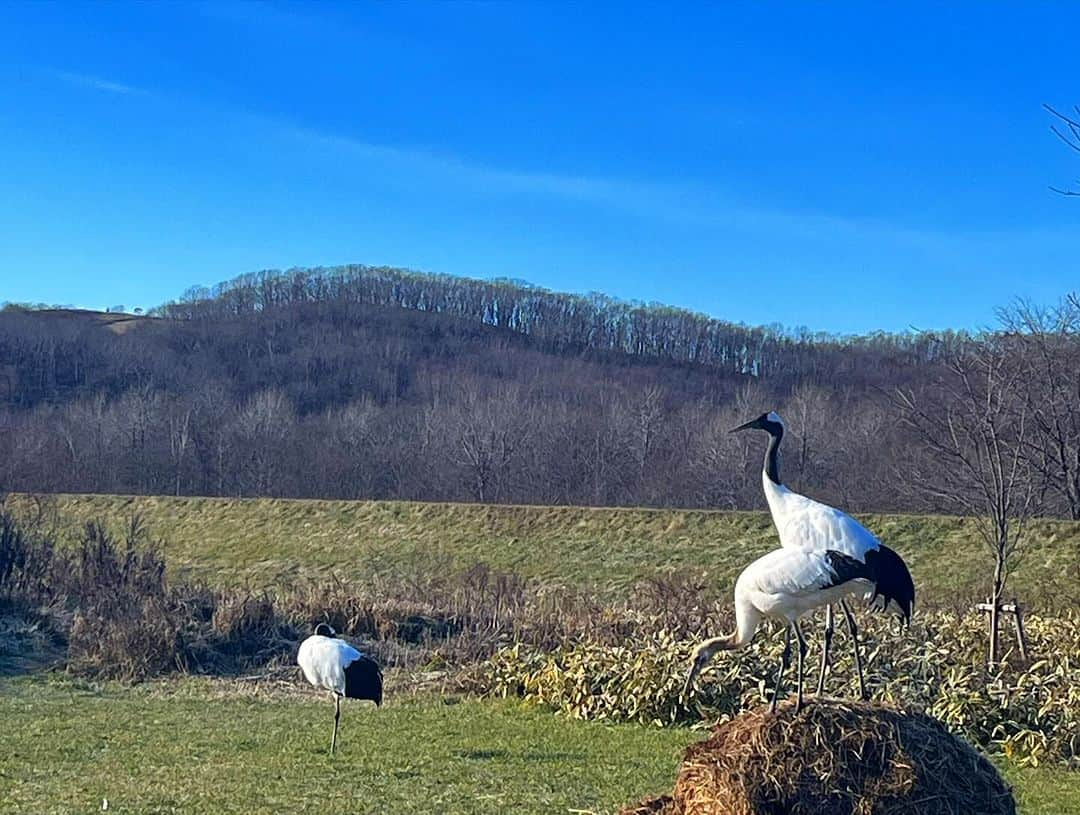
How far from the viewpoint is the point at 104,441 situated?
198 ft

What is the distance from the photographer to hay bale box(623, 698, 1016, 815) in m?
6.77

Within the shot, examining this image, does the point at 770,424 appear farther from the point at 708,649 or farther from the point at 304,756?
the point at 304,756

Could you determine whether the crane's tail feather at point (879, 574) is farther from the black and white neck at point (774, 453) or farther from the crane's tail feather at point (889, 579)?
the black and white neck at point (774, 453)

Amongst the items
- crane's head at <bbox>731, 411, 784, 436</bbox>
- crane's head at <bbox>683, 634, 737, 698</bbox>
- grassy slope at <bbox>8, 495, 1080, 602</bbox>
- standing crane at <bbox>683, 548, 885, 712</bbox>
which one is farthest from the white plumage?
grassy slope at <bbox>8, 495, 1080, 602</bbox>

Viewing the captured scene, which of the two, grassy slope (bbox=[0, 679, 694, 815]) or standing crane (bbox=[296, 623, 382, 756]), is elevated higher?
standing crane (bbox=[296, 623, 382, 756])

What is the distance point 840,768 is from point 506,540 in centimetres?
2634

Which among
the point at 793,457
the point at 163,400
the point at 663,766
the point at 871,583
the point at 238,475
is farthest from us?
the point at 163,400

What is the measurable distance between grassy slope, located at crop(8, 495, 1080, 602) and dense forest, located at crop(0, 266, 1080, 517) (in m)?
2.08

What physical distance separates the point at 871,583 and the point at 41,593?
57.5 feet

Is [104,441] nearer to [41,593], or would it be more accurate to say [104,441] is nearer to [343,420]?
[343,420]

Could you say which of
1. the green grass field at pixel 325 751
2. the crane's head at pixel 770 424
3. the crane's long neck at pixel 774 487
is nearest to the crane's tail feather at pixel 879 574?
the crane's long neck at pixel 774 487

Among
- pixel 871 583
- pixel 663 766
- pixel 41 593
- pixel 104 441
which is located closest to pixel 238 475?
pixel 104 441

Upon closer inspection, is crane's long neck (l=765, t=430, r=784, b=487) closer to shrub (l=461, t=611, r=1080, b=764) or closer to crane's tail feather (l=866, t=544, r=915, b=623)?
crane's tail feather (l=866, t=544, r=915, b=623)

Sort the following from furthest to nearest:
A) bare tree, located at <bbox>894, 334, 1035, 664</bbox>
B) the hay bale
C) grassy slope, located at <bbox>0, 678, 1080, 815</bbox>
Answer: bare tree, located at <bbox>894, 334, 1035, 664</bbox> → grassy slope, located at <bbox>0, 678, 1080, 815</bbox> → the hay bale
